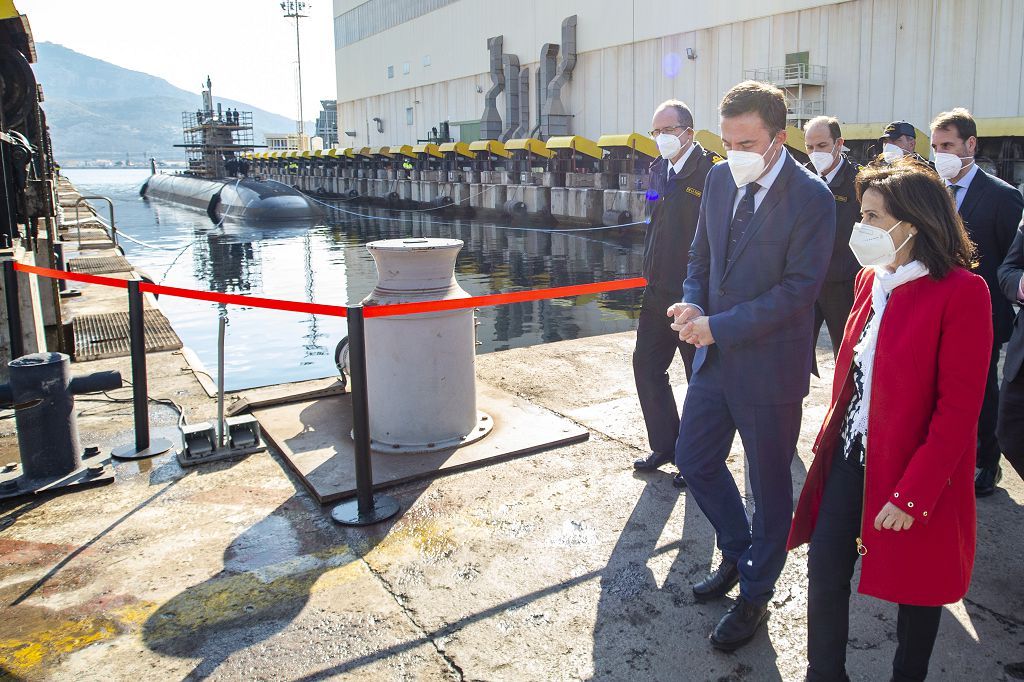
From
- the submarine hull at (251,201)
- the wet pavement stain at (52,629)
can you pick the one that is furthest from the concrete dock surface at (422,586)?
the submarine hull at (251,201)

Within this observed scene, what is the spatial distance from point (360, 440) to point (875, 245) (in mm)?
2632

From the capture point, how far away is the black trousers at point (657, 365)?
448 centimetres

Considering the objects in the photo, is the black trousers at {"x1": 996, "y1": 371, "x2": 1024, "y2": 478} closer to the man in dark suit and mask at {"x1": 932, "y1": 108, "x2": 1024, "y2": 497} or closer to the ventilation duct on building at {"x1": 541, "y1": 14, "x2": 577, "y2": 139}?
the man in dark suit and mask at {"x1": 932, "y1": 108, "x2": 1024, "y2": 497}

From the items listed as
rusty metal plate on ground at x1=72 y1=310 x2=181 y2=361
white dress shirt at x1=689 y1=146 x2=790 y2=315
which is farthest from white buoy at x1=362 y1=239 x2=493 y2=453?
rusty metal plate on ground at x1=72 y1=310 x2=181 y2=361

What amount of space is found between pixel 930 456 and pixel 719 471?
1.08 meters

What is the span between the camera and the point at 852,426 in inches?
97.9

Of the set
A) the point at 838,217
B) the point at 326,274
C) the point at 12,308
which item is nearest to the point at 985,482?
the point at 838,217

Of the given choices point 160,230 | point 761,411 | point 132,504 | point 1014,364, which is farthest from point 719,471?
point 160,230

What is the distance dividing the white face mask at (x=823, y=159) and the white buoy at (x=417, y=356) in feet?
7.70

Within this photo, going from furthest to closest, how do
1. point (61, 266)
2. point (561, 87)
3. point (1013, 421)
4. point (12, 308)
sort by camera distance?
point (561, 87), point (61, 266), point (12, 308), point (1013, 421)

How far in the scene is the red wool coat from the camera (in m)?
2.23

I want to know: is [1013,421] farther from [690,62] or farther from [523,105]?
[523,105]

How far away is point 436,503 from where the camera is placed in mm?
4277

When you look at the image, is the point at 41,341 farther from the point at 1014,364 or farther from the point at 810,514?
the point at 1014,364
